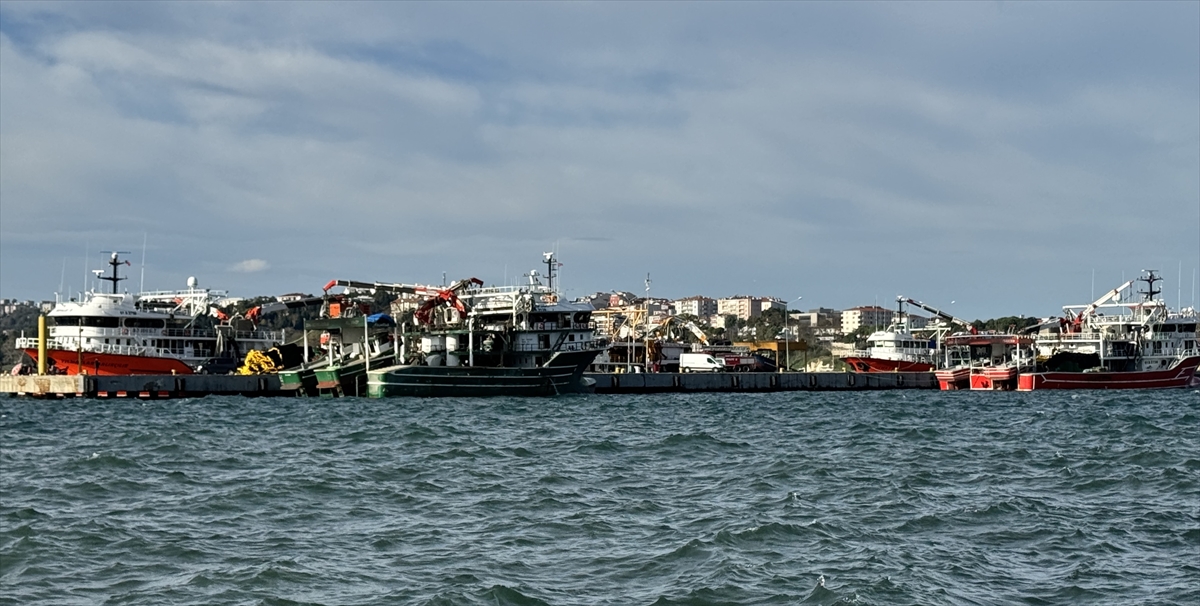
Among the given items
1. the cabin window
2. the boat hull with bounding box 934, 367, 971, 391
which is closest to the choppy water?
the cabin window

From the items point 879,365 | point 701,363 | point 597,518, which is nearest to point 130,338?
point 701,363

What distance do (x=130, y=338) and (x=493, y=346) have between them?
27004 mm

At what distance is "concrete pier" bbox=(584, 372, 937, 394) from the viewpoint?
90.2 m

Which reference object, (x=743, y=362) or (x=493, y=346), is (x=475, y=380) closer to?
(x=493, y=346)

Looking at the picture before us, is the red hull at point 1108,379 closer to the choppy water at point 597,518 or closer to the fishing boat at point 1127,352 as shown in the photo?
the fishing boat at point 1127,352

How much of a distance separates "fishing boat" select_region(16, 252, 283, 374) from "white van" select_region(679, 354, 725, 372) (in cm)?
3775

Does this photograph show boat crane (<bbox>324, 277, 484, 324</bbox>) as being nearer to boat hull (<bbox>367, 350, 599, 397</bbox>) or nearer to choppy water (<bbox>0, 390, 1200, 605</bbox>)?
boat hull (<bbox>367, 350, 599, 397</bbox>)

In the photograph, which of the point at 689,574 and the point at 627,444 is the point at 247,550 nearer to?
the point at 689,574

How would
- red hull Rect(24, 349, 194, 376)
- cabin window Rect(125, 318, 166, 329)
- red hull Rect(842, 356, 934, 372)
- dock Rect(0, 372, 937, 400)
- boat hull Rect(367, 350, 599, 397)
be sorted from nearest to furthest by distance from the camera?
boat hull Rect(367, 350, 599, 397) < dock Rect(0, 372, 937, 400) < red hull Rect(24, 349, 194, 376) < cabin window Rect(125, 318, 166, 329) < red hull Rect(842, 356, 934, 372)

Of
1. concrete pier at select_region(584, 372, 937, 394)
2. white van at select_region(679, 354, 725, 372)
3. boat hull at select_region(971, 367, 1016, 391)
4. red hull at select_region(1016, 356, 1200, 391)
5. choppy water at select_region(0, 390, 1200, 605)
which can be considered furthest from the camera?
white van at select_region(679, 354, 725, 372)

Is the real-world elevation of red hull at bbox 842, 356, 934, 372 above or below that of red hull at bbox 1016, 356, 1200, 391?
above

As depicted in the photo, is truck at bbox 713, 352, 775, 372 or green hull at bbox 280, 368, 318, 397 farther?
truck at bbox 713, 352, 775, 372

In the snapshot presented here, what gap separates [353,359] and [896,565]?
62668 mm

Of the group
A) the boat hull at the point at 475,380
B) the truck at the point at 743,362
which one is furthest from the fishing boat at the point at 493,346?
the truck at the point at 743,362
